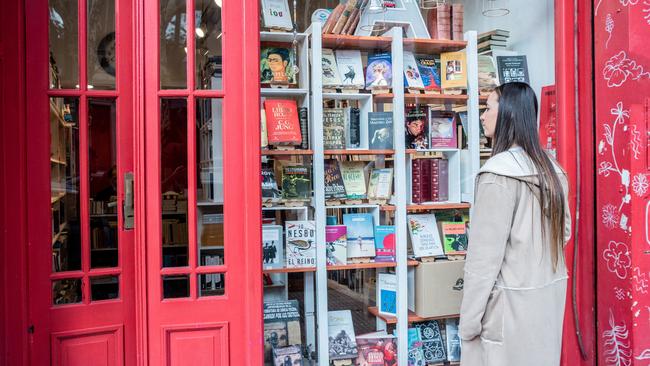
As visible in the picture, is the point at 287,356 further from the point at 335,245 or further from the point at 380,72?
the point at 380,72

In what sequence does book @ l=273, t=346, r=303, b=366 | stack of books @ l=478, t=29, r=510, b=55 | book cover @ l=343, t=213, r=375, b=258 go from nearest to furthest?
book @ l=273, t=346, r=303, b=366
book cover @ l=343, t=213, r=375, b=258
stack of books @ l=478, t=29, r=510, b=55

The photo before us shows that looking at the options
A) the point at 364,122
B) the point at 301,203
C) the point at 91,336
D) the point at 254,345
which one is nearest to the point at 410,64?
the point at 364,122

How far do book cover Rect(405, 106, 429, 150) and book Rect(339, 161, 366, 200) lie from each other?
0.40 m

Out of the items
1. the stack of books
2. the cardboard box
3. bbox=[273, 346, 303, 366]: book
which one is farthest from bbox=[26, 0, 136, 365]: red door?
the stack of books

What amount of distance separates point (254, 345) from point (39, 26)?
5.19 ft

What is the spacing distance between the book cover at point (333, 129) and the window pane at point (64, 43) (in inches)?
76.3

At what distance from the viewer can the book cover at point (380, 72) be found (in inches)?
159

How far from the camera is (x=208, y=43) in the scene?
247cm

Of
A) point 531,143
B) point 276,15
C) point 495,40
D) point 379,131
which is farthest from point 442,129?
point 531,143

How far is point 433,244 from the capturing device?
4.11 m

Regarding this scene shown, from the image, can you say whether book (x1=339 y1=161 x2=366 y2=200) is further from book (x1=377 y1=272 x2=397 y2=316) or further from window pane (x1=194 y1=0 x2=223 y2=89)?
window pane (x1=194 y1=0 x2=223 y2=89)

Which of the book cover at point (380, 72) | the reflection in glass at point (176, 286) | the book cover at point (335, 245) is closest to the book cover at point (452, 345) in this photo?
the book cover at point (335, 245)

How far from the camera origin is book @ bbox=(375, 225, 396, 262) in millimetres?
4016

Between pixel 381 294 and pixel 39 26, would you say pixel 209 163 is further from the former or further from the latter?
pixel 381 294
